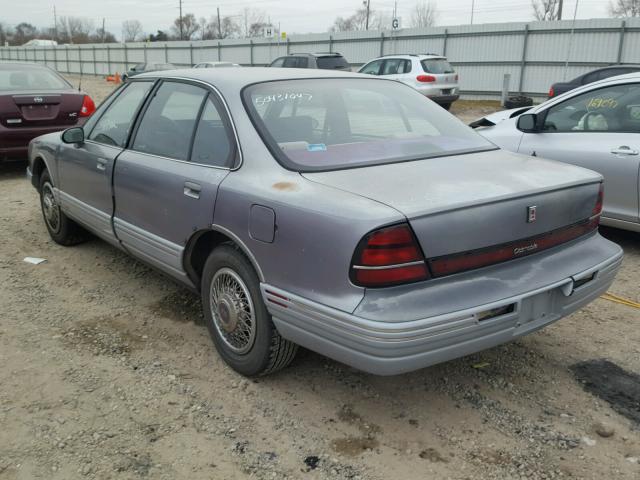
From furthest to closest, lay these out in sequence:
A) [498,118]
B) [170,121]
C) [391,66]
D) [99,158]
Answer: [391,66] → [498,118] → [99,158] → [170,121]

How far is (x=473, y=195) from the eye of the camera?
2752 millimetres

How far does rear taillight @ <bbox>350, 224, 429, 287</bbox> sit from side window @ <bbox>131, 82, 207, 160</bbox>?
155cm

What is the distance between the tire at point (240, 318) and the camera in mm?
3086

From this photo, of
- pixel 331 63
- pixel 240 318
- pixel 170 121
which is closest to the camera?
pixel 240 318

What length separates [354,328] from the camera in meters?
2.52

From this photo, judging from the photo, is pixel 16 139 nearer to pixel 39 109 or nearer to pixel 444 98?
pixel 39 109

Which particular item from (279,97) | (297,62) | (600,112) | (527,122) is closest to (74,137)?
(279,97)

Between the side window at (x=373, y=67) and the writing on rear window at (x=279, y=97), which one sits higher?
the side window at (x=373, y=67)

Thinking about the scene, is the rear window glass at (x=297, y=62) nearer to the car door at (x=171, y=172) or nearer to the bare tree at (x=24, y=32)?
the car door at (x=171, y=172)

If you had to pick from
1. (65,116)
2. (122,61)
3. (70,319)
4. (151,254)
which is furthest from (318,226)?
(122,61)

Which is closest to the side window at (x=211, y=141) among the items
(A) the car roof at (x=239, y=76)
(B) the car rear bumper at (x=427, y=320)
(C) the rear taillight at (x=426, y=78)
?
(A) the car roof at (x=239, y=76)

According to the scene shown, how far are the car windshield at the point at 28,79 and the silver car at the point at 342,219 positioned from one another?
549 cm

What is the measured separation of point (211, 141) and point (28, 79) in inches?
273

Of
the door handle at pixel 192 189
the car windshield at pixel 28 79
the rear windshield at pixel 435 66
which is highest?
the rear windshield at pixel 435 66
